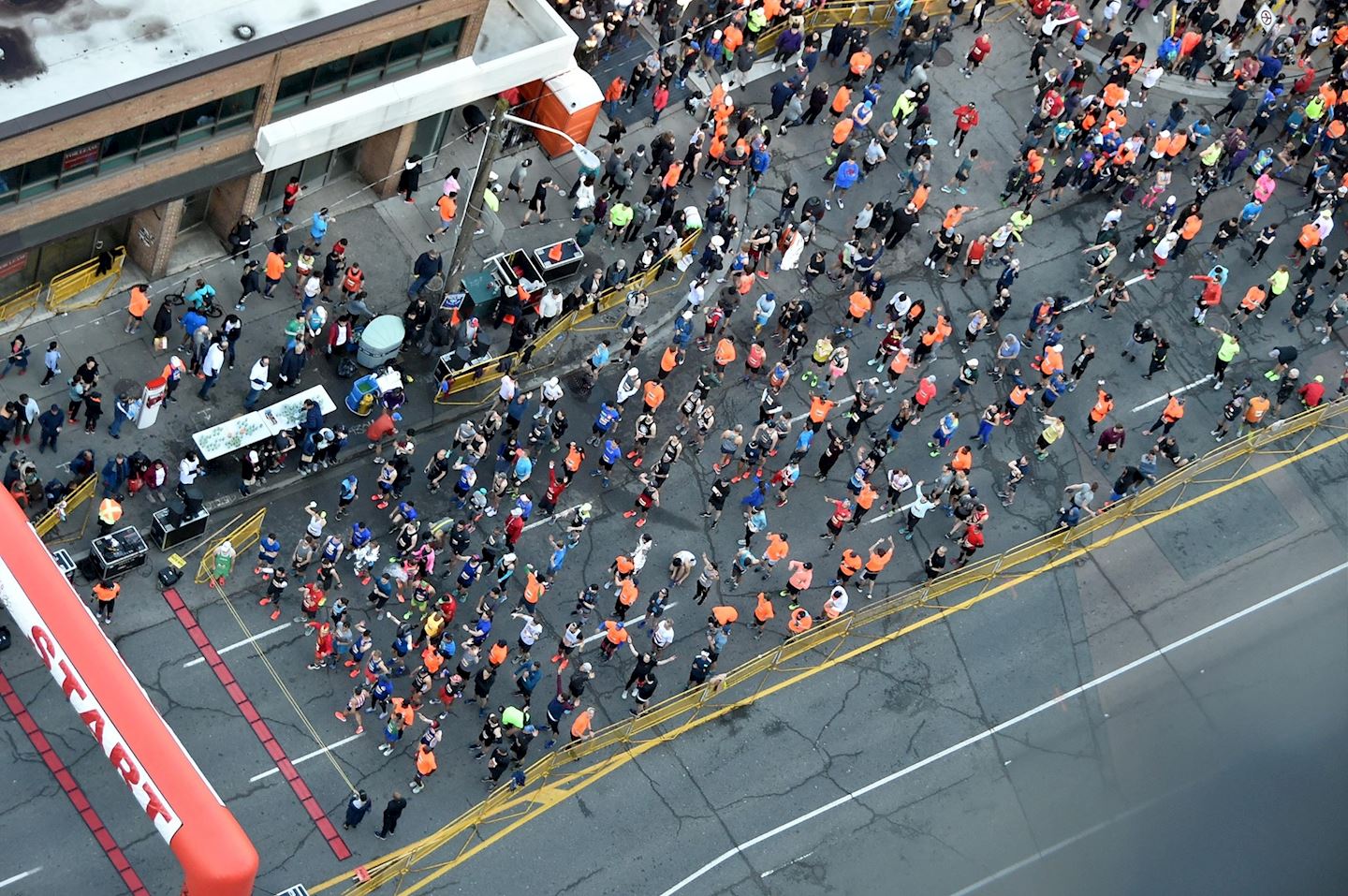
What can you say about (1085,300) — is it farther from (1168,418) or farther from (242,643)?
(242,643)

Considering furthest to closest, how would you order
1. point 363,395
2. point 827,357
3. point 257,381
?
point 827,357, point 363,395, point 257,381

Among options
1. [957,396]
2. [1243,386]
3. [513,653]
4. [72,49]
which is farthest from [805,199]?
[72,49]

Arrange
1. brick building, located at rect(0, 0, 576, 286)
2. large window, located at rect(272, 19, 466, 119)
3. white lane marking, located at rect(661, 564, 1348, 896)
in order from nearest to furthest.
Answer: brick building, located at rect(0, 0, 576, 286), white lane marking, located at rect(661, 564, 1348, 896), large window, located at rect(272, 19, 466, 119)

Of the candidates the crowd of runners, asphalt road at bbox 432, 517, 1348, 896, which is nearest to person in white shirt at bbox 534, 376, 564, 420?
the crowd of runners

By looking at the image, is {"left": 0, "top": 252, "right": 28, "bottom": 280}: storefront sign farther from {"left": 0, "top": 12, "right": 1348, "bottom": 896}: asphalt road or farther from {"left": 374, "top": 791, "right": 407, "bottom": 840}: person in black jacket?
{"left": 374, "top": 791, "right": 407, "bottom": 840}: person in black jacket

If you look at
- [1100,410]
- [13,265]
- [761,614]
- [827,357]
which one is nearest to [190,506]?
[13,265]

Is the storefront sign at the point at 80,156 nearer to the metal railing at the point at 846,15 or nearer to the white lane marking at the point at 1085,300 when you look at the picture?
the metal railing at the point at 846,15
